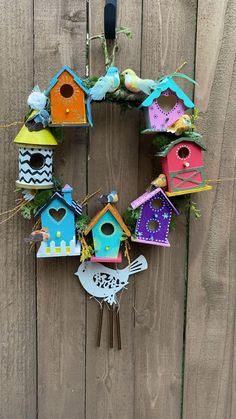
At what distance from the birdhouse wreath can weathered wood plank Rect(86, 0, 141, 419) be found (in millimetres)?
48

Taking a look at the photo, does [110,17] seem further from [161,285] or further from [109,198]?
[161,285]

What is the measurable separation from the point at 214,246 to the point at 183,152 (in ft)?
0.94

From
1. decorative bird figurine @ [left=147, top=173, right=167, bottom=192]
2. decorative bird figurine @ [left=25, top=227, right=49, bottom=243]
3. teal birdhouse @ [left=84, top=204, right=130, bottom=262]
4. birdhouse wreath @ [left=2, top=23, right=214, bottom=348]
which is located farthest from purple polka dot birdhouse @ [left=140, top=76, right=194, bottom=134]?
decorative bird figurine @ [left=25, top=227, right=49, bottom=243]

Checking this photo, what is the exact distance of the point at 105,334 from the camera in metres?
1.08

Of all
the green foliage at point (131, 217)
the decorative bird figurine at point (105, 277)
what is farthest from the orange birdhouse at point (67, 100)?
the decorative bird figurine at point (105, 277)

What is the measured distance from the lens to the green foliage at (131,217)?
0.95m

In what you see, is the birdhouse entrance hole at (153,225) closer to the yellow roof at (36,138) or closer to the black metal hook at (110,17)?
the yellow roof at (36,138)

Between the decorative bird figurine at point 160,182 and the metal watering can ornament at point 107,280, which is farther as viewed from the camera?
the metal watering can ornament at point 107,280

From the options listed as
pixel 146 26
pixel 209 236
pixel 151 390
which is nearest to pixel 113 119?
pixel 146 26

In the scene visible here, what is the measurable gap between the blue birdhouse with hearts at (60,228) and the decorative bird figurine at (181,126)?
0.84ft

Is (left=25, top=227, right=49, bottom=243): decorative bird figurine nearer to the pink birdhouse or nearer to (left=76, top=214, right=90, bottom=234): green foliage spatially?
(left=76, top=214, right=90, bottom=234): green foliage

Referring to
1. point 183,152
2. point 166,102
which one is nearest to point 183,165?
point 183,152

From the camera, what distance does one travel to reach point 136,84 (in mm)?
909

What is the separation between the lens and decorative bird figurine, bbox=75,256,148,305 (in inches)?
41.0
